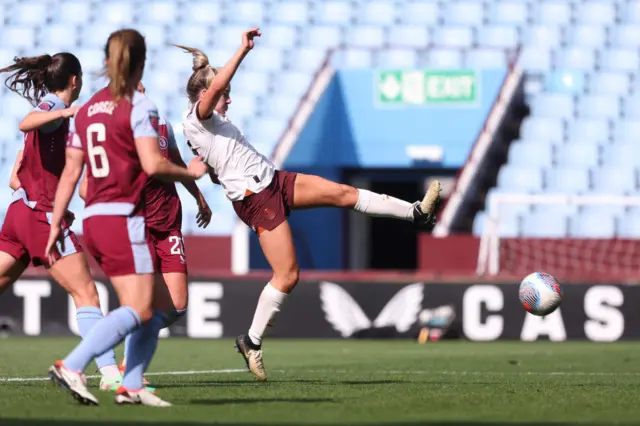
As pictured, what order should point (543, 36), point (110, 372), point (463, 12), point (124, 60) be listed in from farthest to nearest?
point (463, 12) → point (543, 36) → point (110, 372) → point (124, 60)

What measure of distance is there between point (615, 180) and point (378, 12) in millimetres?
5313

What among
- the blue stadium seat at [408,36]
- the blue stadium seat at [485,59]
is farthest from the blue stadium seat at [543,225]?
the blue stadium seat at [408,36]

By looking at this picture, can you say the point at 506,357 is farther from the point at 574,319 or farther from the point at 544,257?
the point at 544,257

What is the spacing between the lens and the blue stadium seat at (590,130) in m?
19.1

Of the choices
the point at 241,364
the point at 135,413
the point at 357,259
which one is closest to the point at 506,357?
the point at 241,364

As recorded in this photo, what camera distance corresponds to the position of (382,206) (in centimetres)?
812

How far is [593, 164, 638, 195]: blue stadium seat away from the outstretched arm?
11.6 meters

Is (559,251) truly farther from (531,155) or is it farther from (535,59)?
(535,59)

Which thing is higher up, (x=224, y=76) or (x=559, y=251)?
(x=224, y=76)

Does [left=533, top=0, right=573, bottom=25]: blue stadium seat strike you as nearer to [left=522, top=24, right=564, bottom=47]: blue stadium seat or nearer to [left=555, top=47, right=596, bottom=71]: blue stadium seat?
[left=522, top=24, right=564, bottom=47]: blue stadium seat

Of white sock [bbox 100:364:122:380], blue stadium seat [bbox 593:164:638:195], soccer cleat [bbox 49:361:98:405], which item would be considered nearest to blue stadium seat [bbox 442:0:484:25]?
blue stadium seat [bbox 593:164:638:195]

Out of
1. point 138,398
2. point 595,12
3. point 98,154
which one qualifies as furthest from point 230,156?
point 595,12

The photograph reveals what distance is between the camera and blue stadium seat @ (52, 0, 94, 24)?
22.2m

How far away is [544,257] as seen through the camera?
16.3 m
